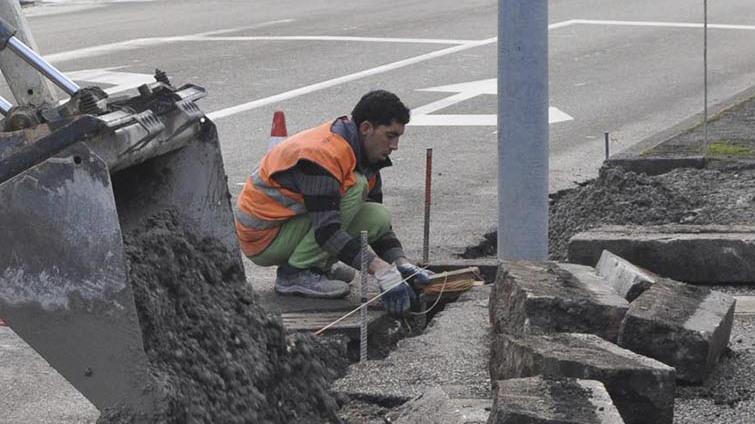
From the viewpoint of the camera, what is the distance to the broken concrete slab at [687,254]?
6477 mm

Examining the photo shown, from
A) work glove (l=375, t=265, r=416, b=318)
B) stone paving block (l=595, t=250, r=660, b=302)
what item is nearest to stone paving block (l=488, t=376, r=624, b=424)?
stone paving block (l=595, t=250, r=660, b=302)

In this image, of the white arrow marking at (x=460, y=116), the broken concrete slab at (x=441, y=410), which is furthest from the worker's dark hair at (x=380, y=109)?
the white arrow marking at (x=460, y=116)

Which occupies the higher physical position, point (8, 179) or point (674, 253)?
point (8, 179)

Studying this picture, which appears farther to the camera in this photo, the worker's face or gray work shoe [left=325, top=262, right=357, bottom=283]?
gray work shoe [left=325, top=262, right=357, bottom=283]

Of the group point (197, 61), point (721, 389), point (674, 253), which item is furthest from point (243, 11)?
point (721, 389)

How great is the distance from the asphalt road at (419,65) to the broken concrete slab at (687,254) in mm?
1496

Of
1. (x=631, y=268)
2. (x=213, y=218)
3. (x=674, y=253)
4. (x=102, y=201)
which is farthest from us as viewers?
(x=674, y=253)

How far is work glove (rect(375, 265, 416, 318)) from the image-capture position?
20.4ft

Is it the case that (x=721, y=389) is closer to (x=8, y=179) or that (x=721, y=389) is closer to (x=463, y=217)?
(x=8, y=179)

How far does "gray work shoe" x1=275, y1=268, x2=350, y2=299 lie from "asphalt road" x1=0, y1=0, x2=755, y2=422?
34cm

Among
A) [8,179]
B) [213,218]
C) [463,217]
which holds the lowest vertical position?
[463,217]

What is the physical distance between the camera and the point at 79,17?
20641 millimetres

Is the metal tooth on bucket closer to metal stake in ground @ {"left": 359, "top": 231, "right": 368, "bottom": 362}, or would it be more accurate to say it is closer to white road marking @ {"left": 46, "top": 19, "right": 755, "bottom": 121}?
metal stake in ground @ {"left": 359, "top": 231, "right": 368, "bottom": 362}

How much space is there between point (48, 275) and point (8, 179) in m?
0.27
